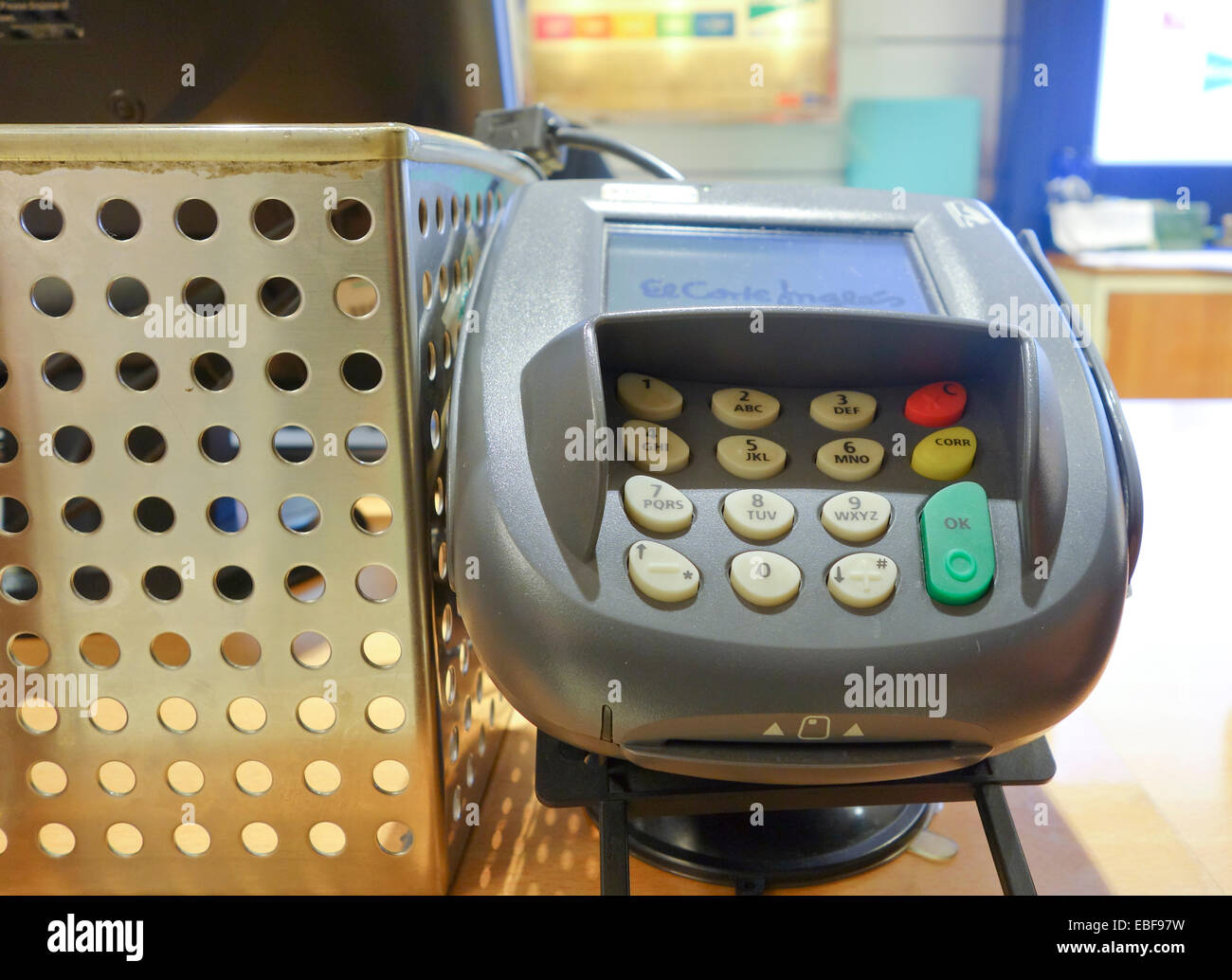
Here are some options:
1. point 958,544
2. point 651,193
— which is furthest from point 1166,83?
point 958,544

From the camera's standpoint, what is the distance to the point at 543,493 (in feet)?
0.96

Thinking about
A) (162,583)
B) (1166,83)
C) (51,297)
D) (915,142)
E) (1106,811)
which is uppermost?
(1166,83)

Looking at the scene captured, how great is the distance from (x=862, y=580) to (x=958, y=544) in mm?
34

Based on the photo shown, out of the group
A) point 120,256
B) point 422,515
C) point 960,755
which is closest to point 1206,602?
point 960,755

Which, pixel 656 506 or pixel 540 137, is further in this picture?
pixel 540 137

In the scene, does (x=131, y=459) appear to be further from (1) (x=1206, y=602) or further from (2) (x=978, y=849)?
(1) (x=1206, y=602)

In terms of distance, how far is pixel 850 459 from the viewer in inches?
12.4

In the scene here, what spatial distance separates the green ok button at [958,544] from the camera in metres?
0.28

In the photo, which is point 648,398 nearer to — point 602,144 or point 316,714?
point 316,714

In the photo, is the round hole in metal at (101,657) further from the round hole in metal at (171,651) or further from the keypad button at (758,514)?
the keypad button at (758,514)

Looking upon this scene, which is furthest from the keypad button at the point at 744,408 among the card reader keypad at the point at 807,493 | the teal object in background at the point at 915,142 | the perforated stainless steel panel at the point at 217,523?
the teal object in background at the point at 915,142

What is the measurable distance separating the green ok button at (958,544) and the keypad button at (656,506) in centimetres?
8

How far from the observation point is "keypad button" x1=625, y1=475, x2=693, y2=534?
292mm
